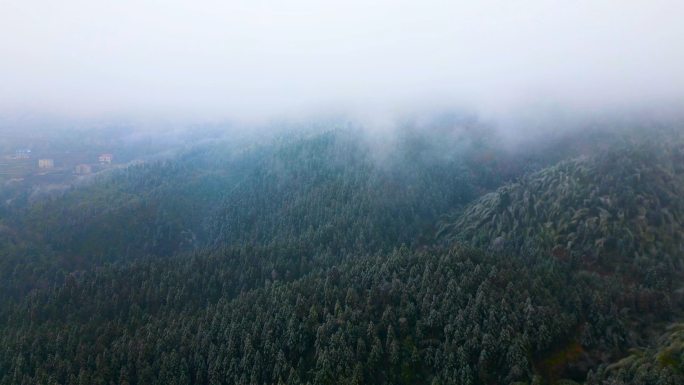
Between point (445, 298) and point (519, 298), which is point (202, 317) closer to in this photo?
point (445, 298)

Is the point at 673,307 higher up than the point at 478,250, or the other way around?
the point at 478,250

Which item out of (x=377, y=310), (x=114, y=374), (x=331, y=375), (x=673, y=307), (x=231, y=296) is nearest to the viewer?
(x=331, y=375)

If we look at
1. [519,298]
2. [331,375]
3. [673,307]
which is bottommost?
[673,307]

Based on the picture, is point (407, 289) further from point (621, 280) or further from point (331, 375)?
point (621, 280)

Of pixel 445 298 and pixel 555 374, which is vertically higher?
pixel 445 298

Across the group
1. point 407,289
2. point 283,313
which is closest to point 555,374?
point 407,289

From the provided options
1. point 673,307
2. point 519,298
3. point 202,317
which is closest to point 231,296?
point 202,317

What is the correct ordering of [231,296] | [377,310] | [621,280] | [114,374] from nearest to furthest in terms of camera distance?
[114,374] < [377,310] < [621,280] < [231,296]

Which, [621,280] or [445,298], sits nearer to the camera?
[445,298]

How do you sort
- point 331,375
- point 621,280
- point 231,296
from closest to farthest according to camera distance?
point 331,375 → point 621,280 → point 231,296
